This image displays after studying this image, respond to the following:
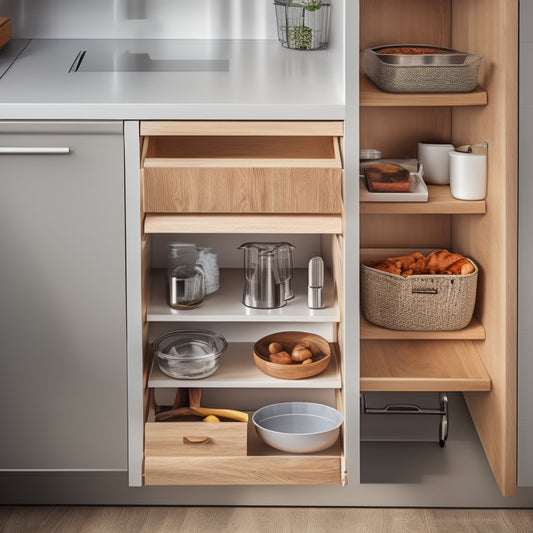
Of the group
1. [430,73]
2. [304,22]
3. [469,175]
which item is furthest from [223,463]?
[304,22]

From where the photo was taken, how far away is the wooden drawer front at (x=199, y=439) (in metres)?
2.10

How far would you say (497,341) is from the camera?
208cm

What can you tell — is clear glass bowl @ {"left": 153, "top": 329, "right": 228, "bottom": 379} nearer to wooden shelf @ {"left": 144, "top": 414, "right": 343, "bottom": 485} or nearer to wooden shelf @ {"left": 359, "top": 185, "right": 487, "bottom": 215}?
wooden shelf @ {"left": 144, "top": 414, "right": 343, "bottom": 485}

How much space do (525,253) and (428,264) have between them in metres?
0.33

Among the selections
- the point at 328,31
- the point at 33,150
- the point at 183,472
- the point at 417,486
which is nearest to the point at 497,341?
the point at 417,486

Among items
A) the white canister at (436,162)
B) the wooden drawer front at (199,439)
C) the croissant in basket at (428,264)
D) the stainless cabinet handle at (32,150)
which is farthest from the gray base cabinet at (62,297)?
the white canister at (436,162)

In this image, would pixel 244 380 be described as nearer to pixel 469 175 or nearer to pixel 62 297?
pixel 62 297

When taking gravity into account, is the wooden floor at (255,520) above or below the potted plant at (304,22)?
below

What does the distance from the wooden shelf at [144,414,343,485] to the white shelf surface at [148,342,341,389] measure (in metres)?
0.18

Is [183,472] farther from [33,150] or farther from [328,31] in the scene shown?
[328,31]

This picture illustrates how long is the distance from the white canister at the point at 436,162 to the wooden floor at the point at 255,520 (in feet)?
3.05

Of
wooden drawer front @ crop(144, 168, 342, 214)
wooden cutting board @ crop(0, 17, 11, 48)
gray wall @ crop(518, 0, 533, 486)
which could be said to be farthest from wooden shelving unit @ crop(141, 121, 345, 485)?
wooden cutting board @ crop(0, 17, 11, 48)

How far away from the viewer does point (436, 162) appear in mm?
2250

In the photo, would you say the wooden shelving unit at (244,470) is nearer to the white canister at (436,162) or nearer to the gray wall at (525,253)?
the gray wall at (525,253)
